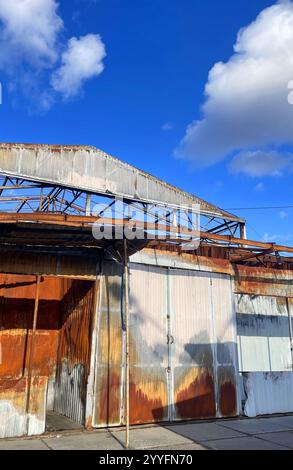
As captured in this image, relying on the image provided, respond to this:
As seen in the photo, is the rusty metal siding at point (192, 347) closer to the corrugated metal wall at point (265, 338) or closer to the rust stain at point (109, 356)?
the corrugated metal wall at point (265, 338)

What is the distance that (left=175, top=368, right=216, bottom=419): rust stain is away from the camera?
27.9ft

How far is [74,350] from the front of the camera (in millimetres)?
8602

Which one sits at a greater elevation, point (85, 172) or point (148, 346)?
point (85, 172)

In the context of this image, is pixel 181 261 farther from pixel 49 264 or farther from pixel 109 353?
pixel 49 264

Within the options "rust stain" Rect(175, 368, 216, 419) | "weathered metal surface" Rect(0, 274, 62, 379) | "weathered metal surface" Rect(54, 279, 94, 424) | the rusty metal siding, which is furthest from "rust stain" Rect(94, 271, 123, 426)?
"weathered metal surface" Rect(0, 274, 62, 379)

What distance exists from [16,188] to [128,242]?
708cm

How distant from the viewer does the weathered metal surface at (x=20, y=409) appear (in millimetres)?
6680

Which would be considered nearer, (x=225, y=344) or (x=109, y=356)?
(x=109, y=356)

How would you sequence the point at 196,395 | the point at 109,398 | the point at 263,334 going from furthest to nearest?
the point at 263,334 → the point at 196,395 → the point at 109,398

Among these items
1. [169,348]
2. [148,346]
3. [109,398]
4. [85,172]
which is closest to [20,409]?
[109,398]

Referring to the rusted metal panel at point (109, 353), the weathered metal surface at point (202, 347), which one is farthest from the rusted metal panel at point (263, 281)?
the rusted metal panel at point (109, 353)

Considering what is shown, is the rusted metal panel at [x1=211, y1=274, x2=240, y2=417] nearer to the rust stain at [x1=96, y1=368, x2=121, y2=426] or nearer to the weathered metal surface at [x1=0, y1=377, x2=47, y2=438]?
the rust stain at [x1=96, y1=368, x2=121, y2=426]

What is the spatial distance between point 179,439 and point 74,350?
3.02 metres

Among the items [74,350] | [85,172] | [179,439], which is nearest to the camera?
[179,439]
